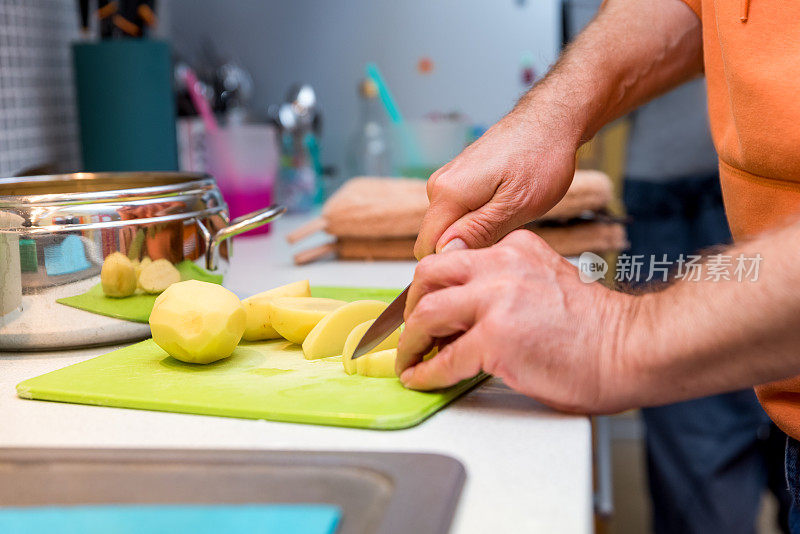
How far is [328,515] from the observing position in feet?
1.53

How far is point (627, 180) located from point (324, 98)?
825 millimetres

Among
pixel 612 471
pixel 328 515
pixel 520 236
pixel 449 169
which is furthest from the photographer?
pixel 612 471

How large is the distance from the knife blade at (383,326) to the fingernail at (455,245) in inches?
3.0

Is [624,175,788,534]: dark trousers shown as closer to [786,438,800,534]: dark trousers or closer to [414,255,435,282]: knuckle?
[786,438,800,534]: dark trousers

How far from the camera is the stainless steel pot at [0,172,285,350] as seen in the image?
0.76 m

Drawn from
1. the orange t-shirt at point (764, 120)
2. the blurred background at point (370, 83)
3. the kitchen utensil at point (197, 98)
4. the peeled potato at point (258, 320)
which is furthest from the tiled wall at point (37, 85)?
the orange t-shirt at point (764, 120)

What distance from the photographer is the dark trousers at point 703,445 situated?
1991 mm

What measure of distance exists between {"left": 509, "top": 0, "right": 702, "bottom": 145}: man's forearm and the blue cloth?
53 cm

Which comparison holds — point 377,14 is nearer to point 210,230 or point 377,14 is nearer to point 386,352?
point 210,230

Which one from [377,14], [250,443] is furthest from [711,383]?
[377,14]

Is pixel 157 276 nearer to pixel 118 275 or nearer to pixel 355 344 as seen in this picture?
pixel 118 275

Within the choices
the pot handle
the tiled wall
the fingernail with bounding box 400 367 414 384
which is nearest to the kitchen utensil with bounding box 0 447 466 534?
the fingernail with bounding box 400 367 414 384

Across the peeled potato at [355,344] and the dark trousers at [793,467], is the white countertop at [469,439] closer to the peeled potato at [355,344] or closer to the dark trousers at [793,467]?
the peeled potato at [355,344]

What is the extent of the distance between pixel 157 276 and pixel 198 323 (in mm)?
147
